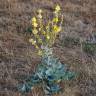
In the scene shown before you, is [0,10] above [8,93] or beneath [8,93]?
above

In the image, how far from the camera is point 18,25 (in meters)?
7.36

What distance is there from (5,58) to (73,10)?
253 cm

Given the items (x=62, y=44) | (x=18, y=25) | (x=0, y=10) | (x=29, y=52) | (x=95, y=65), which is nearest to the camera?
(x=95, y=65)

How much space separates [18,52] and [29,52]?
6.9 inches

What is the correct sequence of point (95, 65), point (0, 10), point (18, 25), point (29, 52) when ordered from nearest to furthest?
point (95, 65), point (29, 52), point (18, 25), point (0, 10)

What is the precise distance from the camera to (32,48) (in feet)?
21.5

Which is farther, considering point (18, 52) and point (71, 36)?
point (71, 36)

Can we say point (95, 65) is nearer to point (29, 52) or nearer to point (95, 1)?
point (29, 52)

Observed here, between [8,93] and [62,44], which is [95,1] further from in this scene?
[8,93]

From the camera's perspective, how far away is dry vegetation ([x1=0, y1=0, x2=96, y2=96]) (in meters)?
5.45

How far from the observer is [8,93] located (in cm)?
518

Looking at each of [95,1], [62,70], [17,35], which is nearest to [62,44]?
[17,35]

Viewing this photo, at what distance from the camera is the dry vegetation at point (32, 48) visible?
5445 mm

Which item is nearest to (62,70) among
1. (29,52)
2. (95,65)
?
(95,65)
